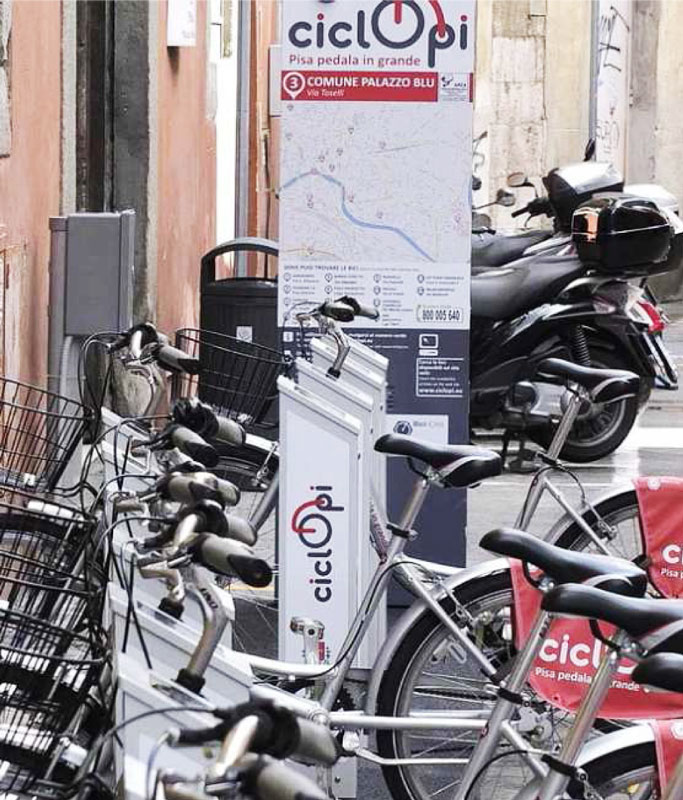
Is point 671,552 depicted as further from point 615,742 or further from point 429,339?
point 429,339

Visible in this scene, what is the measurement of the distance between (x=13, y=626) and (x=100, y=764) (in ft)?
1.17

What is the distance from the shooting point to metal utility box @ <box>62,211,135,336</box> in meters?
8.12

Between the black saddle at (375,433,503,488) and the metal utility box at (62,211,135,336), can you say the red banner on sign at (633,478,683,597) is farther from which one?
the metal utility box at (62,211,135,336)

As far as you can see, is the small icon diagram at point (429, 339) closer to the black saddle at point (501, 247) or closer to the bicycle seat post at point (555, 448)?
the bicycle seat post at point (555, 448)

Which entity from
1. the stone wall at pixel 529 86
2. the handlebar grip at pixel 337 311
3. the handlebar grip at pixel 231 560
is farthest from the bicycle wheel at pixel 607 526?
the stone wall at pixel 529 86

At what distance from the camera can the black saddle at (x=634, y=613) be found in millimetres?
3072

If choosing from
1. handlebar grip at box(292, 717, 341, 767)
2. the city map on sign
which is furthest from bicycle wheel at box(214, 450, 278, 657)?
handlebar grip at box(292, 717, 341, 767)

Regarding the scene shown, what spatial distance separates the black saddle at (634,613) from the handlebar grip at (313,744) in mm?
894

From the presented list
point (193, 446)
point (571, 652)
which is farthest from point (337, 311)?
point (193, 446)

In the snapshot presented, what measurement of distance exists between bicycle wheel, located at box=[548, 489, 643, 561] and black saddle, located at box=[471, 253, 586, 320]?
5.41 m

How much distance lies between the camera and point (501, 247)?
Result: 13672 mm

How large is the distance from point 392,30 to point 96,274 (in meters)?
1.82

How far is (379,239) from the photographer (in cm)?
692

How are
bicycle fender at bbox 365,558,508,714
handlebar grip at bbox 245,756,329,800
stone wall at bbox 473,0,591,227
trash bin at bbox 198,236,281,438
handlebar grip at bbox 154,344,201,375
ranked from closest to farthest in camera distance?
handlebar grip at bbox 245,756,329,800 < bicycle fender at bbox 365,558,508,714 < handlebar grip at bbox 154,344,201,375 < trash bin at bbox 198,236,281,438 < stone wall at bbox 473,0,591,227
